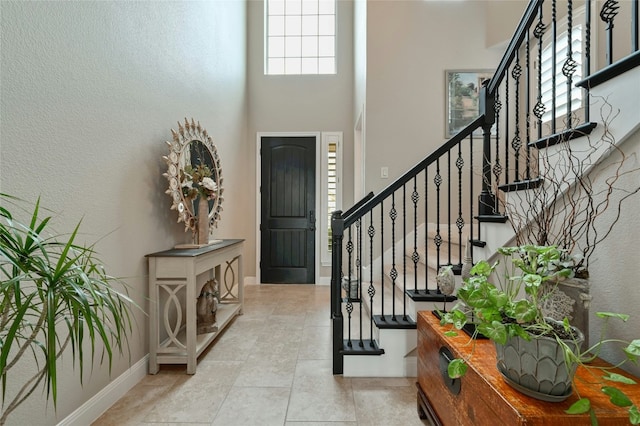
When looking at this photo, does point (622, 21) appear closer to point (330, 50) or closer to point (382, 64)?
point (382, 64)

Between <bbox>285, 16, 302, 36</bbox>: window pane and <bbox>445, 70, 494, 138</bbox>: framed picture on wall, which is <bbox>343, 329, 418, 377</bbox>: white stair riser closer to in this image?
<bbox>445, 70, 494, 138</bbox>: framed picture on wall

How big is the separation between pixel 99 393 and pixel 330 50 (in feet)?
16.2

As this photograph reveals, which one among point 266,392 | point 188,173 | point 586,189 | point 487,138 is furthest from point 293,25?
point 266,392

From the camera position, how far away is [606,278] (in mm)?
1212

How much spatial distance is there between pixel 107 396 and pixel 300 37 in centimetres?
499

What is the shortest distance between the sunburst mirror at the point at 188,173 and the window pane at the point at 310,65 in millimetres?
2651

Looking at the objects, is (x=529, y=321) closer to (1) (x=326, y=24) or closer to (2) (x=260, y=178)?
(2) (x=260, y=178)

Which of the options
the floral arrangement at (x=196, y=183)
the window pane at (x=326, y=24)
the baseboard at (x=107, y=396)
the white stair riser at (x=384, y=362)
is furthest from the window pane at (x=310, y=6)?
the baseboard at (x=107, y=396)

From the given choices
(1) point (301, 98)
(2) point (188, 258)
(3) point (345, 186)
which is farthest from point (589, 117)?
(1) point (301, 98)

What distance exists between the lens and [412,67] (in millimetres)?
3535

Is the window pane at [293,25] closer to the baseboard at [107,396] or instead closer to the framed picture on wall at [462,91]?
the framed picture on wall at [462,91]

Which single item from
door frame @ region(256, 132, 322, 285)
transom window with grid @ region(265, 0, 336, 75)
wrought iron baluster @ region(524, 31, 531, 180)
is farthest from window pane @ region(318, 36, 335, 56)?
wrought iron baluster @ region(524, 31, 531, 180)

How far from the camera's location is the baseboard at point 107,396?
1569 millimetres

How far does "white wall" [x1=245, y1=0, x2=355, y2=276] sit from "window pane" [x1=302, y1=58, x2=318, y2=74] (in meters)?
0.26
